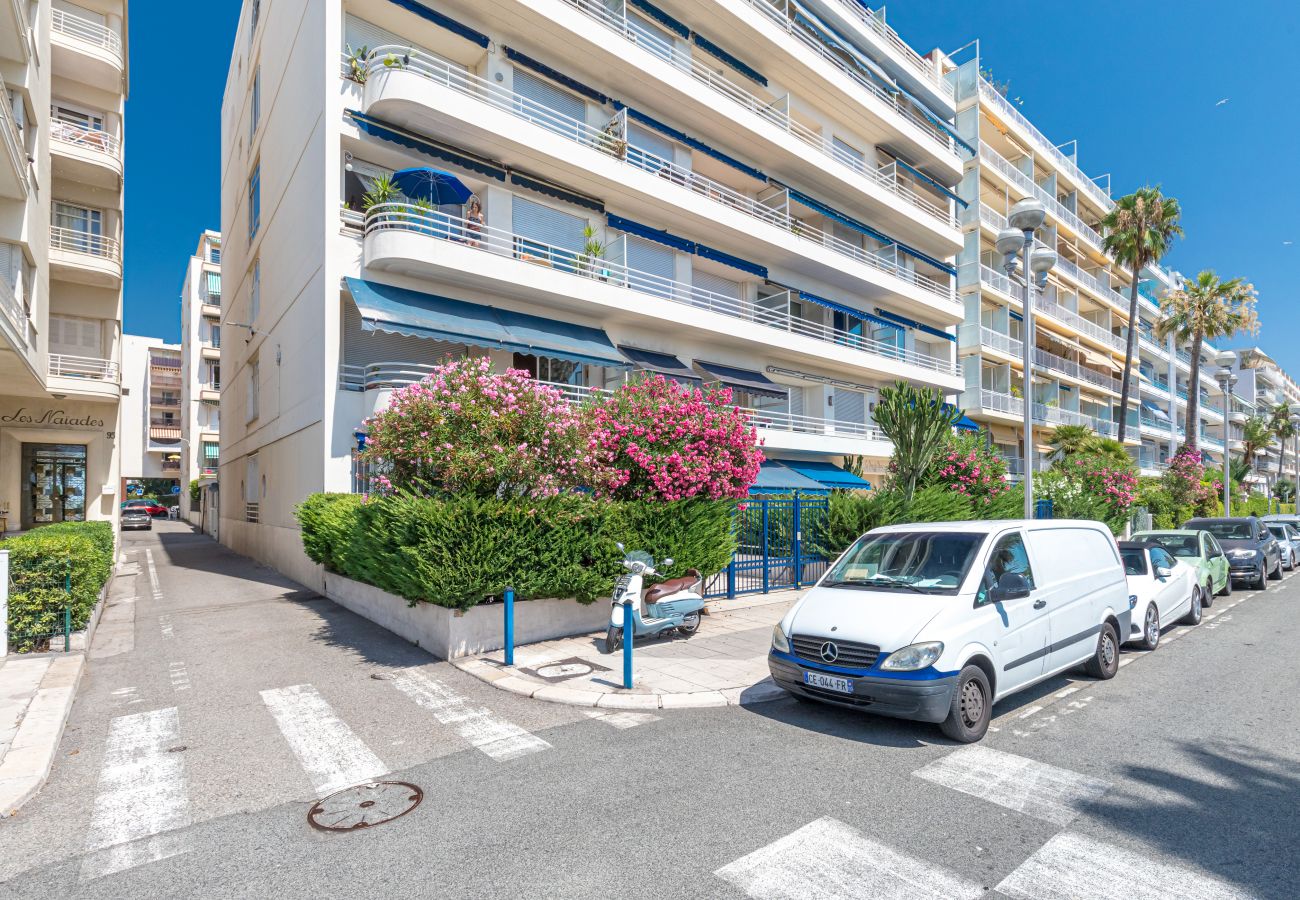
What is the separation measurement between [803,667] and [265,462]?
1866 cm

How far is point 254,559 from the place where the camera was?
20969mm

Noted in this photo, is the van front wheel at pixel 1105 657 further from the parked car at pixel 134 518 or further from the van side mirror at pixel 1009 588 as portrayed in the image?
the parked car at pixel 134 518

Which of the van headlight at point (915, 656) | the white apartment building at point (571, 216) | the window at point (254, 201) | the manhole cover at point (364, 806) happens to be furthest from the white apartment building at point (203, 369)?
the van headlight at point (915, 656)

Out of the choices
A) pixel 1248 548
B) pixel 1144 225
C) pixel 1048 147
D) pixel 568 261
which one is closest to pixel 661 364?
pixel 568 261

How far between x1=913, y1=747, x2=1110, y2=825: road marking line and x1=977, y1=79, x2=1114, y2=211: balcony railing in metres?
35.0

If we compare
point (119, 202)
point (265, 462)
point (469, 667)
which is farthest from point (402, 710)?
point (119, 202)

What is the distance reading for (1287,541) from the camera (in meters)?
20.2

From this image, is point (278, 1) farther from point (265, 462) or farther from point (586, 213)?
point (265, 462)

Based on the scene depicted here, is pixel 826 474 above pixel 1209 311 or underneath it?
underneath

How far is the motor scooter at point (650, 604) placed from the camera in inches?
340

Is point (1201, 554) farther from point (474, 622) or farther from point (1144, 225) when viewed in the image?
point (1144, 225)

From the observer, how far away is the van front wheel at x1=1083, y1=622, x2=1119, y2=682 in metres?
7.47

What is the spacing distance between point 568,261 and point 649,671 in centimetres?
1228

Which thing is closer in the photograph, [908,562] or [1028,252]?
[908,562]
